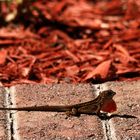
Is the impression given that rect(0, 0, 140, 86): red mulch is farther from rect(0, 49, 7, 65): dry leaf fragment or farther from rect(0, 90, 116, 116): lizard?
rect(0, 90, 116, 116): lizard

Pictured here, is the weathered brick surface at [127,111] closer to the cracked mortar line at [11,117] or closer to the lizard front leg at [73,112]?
the lizard front leg at [73,112]

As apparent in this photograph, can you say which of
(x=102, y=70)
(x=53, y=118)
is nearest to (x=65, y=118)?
(x=53, y=118)

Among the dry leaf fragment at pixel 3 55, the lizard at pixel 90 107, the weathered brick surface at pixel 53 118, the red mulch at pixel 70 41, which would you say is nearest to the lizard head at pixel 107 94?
the lizard at pixel 90 107

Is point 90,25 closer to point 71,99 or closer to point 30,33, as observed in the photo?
point 30,33

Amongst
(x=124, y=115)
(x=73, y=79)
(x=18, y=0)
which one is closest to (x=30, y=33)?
(x=18, y=0)

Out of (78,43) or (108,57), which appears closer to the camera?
(108,57)
